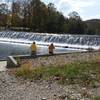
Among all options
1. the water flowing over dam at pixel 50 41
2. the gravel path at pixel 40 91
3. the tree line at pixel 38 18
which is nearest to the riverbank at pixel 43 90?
the gravel path at pixel 40 91

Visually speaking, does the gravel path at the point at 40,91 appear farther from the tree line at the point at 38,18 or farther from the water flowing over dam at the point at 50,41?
the tree line at the point at 38,18

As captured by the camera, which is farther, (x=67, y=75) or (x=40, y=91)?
(x=67, y=75)

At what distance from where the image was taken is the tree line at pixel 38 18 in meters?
96.8

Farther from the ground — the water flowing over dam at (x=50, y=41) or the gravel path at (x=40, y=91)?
the gravel path at (x=40, y=91)

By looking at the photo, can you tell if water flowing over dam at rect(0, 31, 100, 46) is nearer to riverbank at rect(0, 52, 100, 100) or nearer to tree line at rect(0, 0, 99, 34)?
tree line at rect(0, 0, 99, 34)

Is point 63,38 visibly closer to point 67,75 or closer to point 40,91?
point 67,75

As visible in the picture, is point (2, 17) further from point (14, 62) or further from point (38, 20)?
point (14, 62)

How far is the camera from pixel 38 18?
4077 inches

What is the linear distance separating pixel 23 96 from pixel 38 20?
90.6 metres

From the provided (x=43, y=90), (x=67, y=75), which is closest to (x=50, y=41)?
(x=67, y=75)

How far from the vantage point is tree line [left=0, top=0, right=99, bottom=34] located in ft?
317

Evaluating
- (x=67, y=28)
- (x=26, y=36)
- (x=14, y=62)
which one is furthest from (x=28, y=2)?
(x=14, y=62)

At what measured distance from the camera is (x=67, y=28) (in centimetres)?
9631

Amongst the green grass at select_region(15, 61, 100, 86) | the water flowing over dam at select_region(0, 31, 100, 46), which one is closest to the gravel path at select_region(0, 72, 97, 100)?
the green grass at select_region(15, 61, 100, 86)
